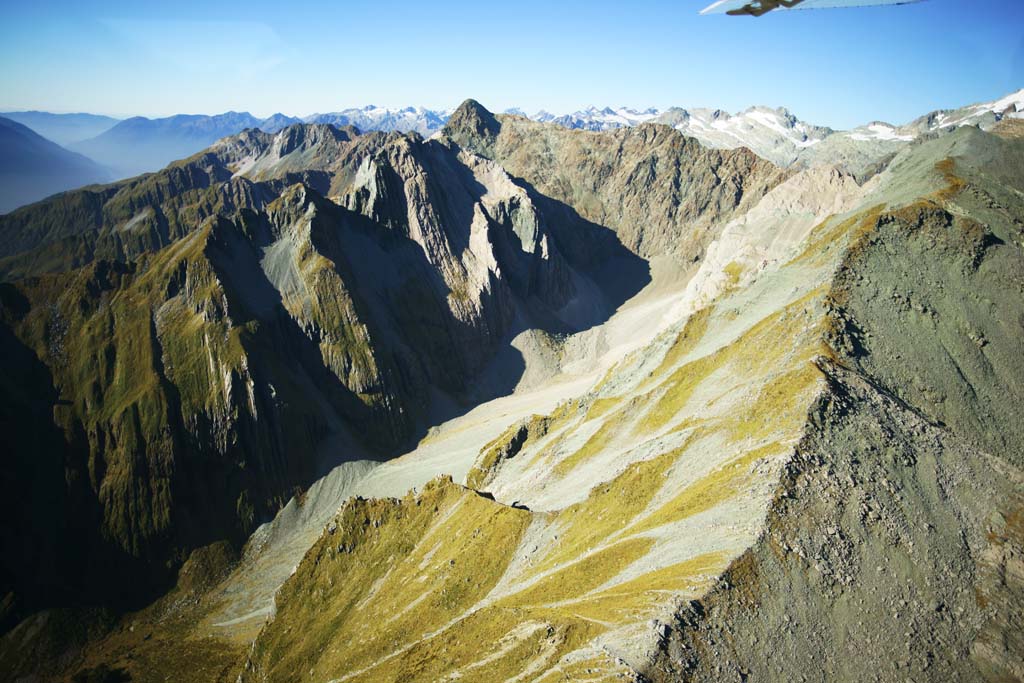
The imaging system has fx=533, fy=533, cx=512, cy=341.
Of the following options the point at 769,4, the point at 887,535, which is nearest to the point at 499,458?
the point at 887,535

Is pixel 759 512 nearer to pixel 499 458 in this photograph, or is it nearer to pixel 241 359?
pixel 499 458

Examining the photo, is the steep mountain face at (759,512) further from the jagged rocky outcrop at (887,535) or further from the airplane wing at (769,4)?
the airplane wing at (769,4)

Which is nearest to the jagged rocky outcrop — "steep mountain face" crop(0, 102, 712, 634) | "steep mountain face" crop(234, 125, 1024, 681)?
"steep mountain face" crop(234, 125, 1024, 681)

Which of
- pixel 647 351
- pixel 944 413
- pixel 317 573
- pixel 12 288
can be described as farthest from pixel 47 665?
pixel 944 413

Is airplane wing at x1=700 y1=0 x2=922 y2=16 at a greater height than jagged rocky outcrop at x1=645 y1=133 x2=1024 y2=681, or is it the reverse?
airplane wing at x1=700 y1=0 x2=922 y2=16

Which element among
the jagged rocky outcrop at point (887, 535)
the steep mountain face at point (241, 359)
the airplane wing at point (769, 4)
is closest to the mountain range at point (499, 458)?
the jagged rocky outcrop at point (887, 535)

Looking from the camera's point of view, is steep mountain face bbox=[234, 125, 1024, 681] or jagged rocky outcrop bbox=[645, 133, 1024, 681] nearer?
jagged rocky outcrop bbox=[645, 133, 1024, 681]

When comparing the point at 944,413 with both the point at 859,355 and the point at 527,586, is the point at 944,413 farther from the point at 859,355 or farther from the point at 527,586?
the point at 527,586

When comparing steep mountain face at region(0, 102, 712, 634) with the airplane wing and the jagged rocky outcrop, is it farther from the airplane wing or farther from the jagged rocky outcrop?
the airplane wing
